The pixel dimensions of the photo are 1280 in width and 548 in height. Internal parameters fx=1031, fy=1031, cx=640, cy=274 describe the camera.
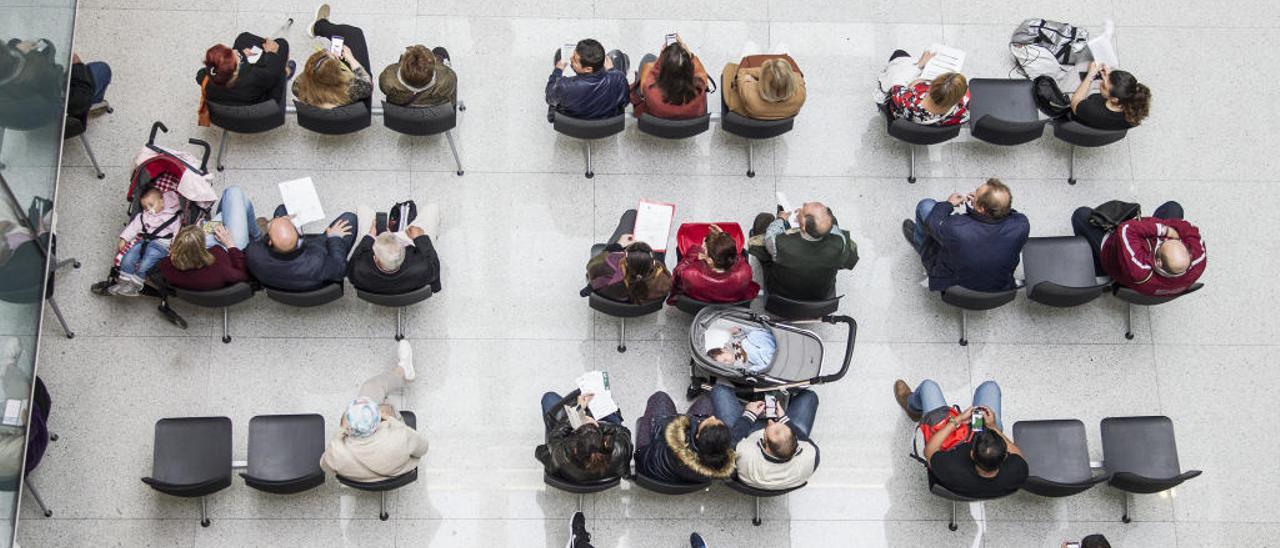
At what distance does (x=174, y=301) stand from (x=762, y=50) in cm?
455

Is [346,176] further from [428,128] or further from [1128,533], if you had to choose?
[1128,533]

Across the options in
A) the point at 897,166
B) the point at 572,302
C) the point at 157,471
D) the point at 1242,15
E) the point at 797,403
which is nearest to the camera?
the point at 157,471

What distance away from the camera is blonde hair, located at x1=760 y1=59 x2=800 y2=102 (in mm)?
6605

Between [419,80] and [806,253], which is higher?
[419,80]

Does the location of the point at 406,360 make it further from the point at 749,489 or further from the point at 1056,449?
the point at 1056,449

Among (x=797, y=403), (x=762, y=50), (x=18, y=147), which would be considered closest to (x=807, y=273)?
(x=797, y=403)

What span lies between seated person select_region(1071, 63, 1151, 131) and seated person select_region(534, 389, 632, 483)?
12.5 ft

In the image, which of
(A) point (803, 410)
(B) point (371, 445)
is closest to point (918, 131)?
(A) point (803, 410)

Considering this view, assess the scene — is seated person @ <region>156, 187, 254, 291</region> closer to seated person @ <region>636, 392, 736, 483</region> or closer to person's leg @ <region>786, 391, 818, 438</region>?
seated person @ <region>636, 392, 736, 483</region>

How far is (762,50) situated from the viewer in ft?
25.7

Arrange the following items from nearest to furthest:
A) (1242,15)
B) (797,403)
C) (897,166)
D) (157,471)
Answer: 1. (157,471)
2. (797,403)
3. (897,166)
4. (1242,15)

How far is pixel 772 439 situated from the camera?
19.3ft

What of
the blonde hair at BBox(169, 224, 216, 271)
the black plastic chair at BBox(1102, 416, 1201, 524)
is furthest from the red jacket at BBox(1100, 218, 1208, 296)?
the blonde hair at BBox(169, 224, 216, 271)

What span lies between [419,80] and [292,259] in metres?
1.38
